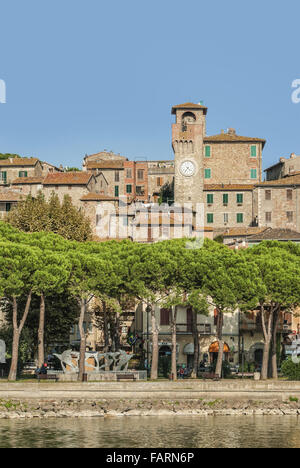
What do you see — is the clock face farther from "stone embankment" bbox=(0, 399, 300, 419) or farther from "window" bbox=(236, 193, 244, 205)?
"stone embankment" bbox=(0, 399, 300, 419)

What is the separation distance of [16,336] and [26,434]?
1166 centimetres

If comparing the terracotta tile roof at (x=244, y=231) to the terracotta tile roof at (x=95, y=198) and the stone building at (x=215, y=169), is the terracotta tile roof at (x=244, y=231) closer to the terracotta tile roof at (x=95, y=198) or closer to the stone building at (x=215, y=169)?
the stone building at (x=215, y=169)

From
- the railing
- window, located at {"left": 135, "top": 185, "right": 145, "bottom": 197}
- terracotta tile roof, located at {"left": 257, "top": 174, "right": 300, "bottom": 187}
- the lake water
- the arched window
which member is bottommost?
the lake water

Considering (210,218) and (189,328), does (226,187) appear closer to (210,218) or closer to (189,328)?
(210,218)

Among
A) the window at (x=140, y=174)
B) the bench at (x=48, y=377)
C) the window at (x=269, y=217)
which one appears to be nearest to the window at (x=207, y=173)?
the window at (x=269, y=217)

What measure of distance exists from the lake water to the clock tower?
55.8 metres

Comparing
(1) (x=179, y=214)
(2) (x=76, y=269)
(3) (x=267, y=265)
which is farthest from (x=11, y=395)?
(1) (x=179, y=214)

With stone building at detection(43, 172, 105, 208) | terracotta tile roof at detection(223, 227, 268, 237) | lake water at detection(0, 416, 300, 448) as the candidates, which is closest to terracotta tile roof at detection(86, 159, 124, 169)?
stone building at detection(43, 172, 105, 208)

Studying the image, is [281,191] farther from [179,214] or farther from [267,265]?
[267,265]

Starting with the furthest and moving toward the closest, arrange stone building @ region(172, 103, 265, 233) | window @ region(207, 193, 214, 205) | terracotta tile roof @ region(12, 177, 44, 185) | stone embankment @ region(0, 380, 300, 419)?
terracotta tile roof @ region(12, 177, 44, 185)
window @ region(207, 193, 214, 205)
stone building @ region(172, 103, 265, 233)
stone embankment @ region(0, 380, 300, 419)

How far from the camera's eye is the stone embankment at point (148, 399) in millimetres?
47531

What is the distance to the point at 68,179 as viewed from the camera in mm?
101125

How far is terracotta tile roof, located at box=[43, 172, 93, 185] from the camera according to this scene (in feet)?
328

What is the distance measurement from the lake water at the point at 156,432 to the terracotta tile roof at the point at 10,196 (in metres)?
48.7
